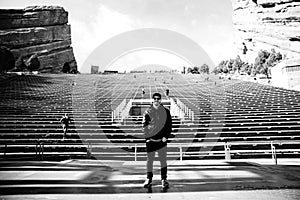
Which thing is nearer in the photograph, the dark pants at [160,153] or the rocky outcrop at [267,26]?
the dark pants at [160,153]

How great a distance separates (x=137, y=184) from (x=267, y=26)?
230ft

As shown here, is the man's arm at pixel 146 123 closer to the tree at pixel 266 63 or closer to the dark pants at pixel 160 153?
the dark pants at pixel 160 153

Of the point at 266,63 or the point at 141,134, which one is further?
the point at 266,63

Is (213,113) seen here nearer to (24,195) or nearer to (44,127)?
(44,127)

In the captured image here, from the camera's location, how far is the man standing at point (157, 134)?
3.82 metres

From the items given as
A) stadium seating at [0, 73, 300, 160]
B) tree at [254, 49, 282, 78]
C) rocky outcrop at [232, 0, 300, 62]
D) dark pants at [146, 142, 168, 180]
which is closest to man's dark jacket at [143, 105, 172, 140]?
dark pants at [146, 142, 168, 180]

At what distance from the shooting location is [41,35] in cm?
7950

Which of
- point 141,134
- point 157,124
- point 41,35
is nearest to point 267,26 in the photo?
point 141,134

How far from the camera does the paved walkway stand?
3419mm

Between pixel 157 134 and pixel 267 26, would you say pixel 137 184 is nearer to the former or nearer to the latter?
pixel 157 134

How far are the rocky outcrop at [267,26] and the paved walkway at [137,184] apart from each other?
2207 inches

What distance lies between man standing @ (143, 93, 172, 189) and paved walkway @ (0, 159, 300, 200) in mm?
263

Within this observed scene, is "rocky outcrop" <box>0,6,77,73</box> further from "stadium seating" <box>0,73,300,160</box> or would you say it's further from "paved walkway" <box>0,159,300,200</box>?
"paved walkway" <box>0,159,300,200</box>

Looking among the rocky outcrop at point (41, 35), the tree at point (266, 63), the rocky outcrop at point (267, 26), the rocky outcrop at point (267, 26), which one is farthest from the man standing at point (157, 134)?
the rocky outcrop at point (41, 35)
